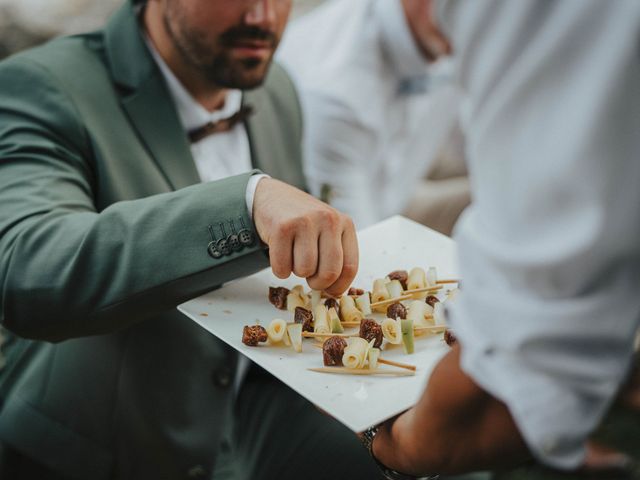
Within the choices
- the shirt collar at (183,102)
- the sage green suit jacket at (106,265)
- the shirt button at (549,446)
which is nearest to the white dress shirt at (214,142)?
the shirt collar at (183,102)

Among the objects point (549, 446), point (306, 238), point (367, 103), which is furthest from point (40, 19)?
point (549, 446)

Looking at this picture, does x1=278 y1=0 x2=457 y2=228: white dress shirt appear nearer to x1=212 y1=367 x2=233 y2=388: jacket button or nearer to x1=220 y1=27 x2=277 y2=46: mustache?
x1=220 y1=27 x2=277 y2=46: mustache

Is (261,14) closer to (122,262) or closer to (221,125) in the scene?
(221,125)

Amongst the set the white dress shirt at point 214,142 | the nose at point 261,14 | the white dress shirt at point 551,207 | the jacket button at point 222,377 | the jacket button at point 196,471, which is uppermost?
the white dress shirt at point 551,207

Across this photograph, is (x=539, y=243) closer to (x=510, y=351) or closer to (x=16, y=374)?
(x=510, y=351)

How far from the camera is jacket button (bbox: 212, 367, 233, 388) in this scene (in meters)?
1.53

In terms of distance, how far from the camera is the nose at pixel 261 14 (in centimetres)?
163

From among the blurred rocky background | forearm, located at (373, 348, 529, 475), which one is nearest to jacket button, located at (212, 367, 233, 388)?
forearm, located at (373, 348, 529, 475)

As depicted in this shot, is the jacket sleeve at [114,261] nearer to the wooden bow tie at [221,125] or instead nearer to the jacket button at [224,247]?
the jacket button at [224,247]

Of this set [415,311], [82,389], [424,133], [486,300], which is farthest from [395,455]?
[424,133]

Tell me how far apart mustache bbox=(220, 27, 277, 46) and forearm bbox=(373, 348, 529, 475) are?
3.39 ft

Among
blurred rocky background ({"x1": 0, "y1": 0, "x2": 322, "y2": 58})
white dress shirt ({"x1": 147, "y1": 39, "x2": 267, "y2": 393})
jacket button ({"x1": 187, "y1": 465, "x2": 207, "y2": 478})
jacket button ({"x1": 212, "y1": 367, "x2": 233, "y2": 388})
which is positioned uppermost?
white dress shirt ({"x1": 147, "y1": 39, "x2": 267, "y2": 393})

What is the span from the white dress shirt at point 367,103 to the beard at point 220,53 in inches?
35.8

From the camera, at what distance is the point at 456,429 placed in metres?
0.77
